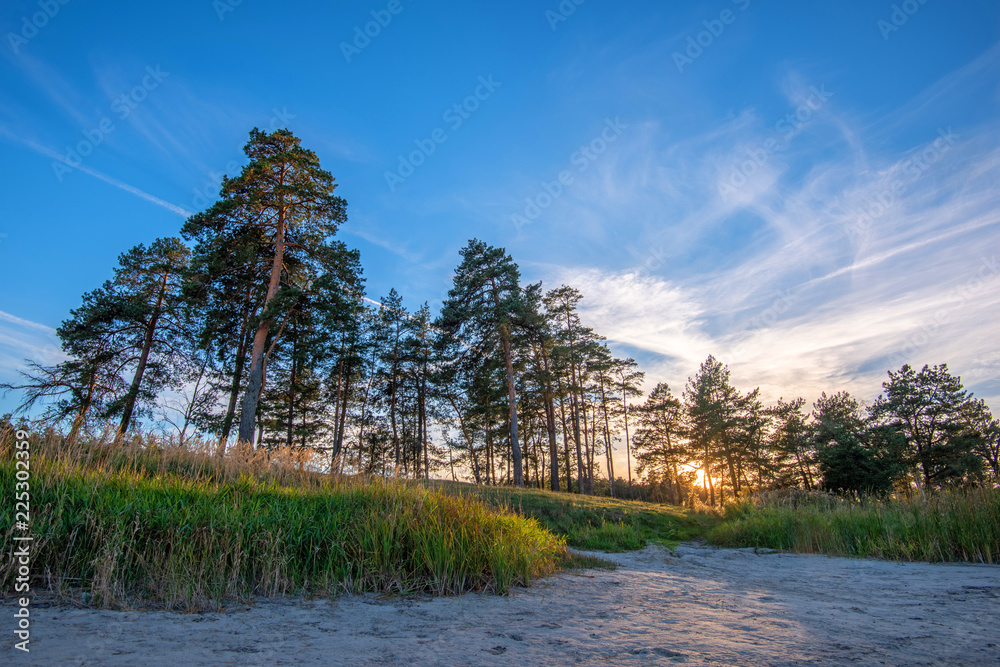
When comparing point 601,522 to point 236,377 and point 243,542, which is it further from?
point 236,377

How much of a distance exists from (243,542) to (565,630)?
3149 millimetres

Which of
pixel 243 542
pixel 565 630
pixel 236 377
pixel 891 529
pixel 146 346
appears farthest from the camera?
pixel 146 346

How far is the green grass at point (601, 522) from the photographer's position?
1021cm

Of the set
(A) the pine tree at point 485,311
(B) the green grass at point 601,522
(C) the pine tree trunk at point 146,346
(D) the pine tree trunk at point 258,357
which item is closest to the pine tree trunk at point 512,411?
(A) the pine tree at point 485,311

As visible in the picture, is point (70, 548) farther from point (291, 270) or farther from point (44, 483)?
point (291, 270)

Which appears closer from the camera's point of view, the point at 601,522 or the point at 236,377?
the point at 601,522

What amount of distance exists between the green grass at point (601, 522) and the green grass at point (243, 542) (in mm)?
4123

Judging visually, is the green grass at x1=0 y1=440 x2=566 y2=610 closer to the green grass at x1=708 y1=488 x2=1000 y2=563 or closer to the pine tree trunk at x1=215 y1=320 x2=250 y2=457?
the green grass at x1=708 y1=488 x2=1000 y2=563

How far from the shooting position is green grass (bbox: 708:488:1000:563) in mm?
6996

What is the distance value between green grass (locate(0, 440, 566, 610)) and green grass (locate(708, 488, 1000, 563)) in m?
6.64

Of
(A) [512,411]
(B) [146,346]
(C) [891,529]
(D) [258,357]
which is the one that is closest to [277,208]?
(D) [258,357]

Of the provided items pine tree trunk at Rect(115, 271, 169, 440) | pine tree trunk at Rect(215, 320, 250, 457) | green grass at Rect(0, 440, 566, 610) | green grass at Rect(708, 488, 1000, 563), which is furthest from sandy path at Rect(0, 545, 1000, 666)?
pine tree trunk at Rect(115, 271, 169, 440)

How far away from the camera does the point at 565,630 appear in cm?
337

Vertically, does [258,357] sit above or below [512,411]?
above
